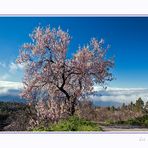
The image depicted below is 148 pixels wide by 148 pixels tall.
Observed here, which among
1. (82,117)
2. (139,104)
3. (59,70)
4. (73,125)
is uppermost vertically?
(59,70)

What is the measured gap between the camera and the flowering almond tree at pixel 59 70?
7.34m

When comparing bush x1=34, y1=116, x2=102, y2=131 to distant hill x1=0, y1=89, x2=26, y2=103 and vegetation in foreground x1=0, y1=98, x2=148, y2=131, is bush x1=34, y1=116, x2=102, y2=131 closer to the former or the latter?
vegetation in foreground x1=0, y1=98, x2=148, y2=131

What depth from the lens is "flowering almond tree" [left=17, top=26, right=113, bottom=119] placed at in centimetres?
734

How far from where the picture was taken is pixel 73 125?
713 centimetres

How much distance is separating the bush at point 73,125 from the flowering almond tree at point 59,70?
0.20m

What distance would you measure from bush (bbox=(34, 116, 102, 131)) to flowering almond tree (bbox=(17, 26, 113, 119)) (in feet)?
0.65

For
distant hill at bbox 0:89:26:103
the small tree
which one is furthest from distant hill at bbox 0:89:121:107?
the small tree

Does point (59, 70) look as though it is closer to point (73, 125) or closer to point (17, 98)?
point (17, 98)

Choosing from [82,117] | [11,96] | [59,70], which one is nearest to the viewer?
[11,96]

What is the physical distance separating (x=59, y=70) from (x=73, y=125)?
28.0 inches

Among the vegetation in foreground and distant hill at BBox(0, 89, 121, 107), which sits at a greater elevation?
distant hill at BBox(0, 89, 121, 107)
